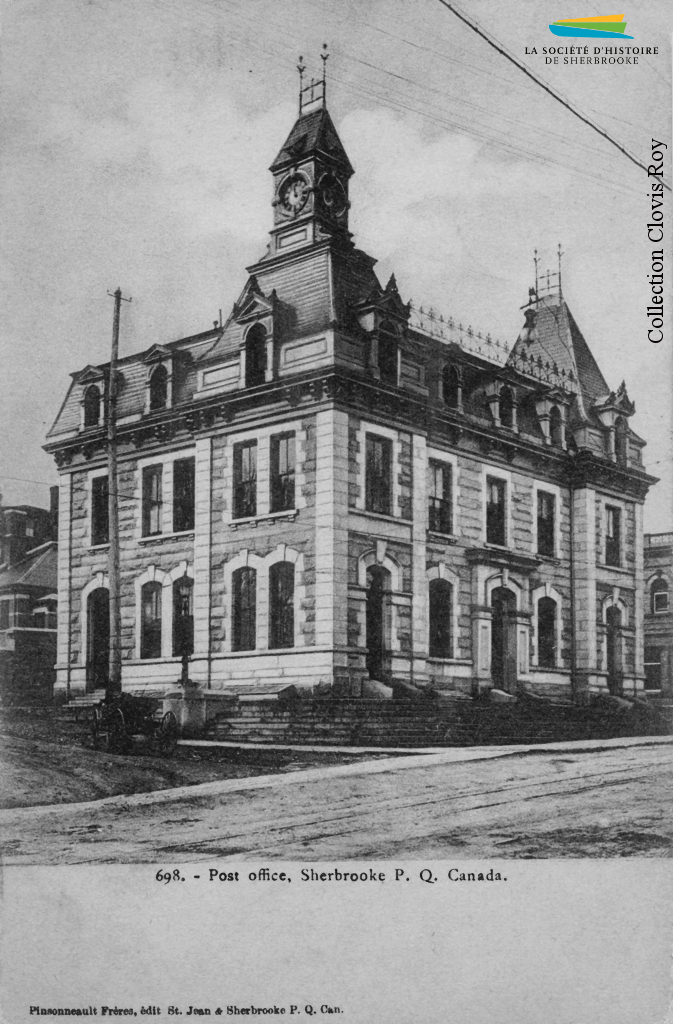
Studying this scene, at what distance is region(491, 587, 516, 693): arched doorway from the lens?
1711 centimetres

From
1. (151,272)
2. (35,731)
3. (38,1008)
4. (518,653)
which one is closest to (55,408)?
(151,272)

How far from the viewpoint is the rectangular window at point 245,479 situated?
1436 centimetres

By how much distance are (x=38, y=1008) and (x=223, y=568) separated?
23.7 ft

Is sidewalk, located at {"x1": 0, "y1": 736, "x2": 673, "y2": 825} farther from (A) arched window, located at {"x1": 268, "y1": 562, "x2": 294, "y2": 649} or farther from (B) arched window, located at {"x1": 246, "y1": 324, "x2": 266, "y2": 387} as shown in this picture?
(B) arched window, located at {"x1": 246, "y1": 324, "x2": 266, "y2": 387}

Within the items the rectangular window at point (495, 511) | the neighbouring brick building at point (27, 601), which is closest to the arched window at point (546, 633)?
the rectangular window at point (495, 511)

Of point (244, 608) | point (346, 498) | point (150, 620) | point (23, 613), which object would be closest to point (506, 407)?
point (346, 498)

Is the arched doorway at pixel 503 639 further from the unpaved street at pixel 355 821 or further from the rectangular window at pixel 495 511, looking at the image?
the unpaved street at pixel 355 821

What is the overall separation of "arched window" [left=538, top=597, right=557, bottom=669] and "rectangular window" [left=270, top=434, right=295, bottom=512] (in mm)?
5160

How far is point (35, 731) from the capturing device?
10.3 metres

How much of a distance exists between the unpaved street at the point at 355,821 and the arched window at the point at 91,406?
443 centimetres

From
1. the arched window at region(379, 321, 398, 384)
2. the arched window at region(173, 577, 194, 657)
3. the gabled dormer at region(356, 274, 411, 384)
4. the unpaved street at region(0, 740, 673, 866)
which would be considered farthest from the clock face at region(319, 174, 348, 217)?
the unpaved street at region(0, 740, 673, 866)

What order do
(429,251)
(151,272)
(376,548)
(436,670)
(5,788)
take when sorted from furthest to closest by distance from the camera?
(436,670) < (376,548) < (429,251) < (151,272) < (5,788)

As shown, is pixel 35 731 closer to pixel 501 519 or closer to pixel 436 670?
pixel 436 670

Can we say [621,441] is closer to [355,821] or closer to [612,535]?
[612,535]
